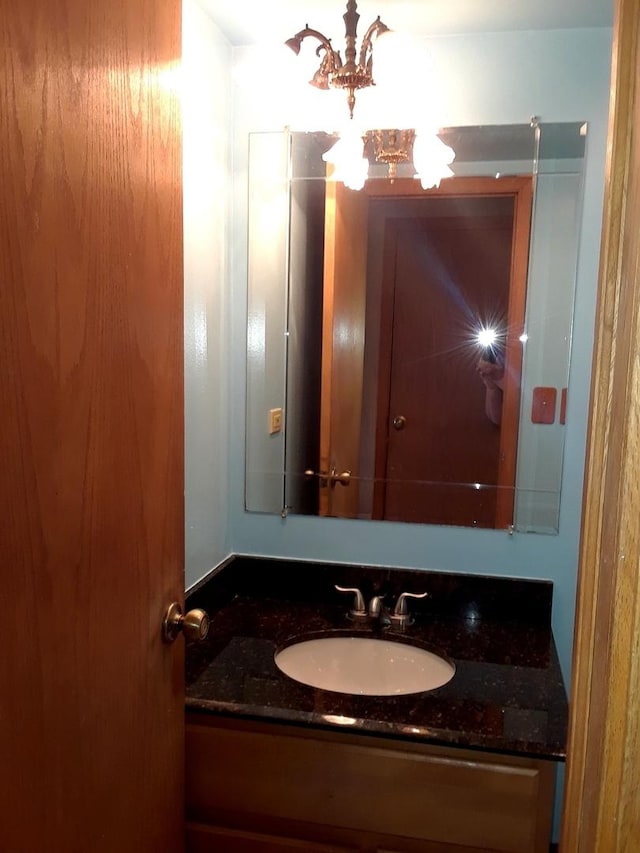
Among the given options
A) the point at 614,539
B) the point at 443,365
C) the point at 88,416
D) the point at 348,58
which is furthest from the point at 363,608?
the point at 348,58

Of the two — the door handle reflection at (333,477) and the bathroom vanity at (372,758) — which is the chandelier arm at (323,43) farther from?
the bathroom vanity at (372,758)

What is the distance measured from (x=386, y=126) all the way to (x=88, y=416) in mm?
1151

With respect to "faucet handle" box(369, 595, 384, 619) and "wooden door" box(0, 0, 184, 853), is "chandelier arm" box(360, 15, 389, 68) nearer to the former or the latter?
"wooden door" box(0, 0, 184, 853)

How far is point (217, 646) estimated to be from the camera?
142 cm

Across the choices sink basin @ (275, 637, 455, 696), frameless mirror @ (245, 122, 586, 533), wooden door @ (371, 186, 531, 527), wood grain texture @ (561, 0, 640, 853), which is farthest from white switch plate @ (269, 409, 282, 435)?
wood grain texture @ (561, 0, 640, 853)

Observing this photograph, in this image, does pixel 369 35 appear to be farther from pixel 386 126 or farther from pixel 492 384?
pixel 492 384

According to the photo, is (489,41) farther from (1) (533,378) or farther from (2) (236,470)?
(2) (236,470)

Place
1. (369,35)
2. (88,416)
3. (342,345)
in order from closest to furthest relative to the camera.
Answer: (88,416)
(369,35)
(342,345)

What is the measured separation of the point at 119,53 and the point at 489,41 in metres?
1.03

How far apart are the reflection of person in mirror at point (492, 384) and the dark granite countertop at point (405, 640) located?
1.33 ft

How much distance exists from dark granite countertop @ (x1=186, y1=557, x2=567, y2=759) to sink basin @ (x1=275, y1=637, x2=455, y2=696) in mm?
24

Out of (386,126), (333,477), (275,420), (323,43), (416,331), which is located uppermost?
(323,43)

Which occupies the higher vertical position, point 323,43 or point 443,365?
point 323,43

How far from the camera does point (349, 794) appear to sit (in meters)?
1.16
